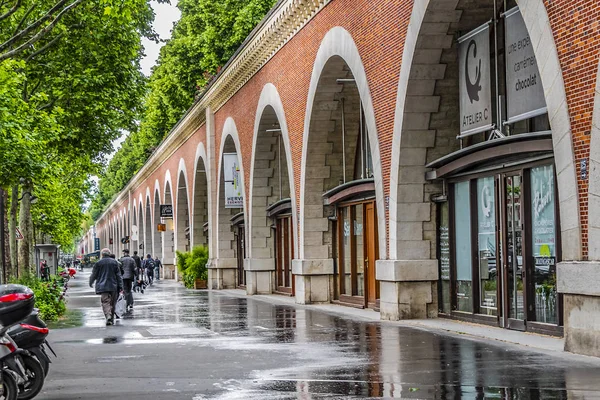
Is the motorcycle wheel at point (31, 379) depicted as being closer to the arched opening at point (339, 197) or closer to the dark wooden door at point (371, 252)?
the arched opening at point (339, 197)

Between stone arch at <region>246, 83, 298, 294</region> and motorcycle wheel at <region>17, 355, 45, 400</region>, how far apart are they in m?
22.1

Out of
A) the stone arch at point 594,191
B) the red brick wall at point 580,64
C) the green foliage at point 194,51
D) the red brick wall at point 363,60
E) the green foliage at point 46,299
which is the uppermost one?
the green foliage at point 194,51

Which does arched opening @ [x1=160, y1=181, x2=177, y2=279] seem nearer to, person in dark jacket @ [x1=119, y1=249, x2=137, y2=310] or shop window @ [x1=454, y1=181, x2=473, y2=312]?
person in dark jacket @ [x1=119, y1=249, x2=137, y2=310]

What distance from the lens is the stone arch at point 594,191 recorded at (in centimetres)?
1270

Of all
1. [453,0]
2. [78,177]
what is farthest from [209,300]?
[78,177]

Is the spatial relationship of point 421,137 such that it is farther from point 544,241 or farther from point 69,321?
point 69,321

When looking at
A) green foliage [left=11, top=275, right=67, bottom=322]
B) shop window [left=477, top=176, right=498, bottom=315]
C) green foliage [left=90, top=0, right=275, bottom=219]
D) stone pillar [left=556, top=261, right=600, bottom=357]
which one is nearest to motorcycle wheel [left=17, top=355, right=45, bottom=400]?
stone pillar [left=556, top=261, right=600, bottom=357]

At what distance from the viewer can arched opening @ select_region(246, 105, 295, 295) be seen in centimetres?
3300

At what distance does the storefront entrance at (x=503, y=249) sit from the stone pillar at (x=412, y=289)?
274mm

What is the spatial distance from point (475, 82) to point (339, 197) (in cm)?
765

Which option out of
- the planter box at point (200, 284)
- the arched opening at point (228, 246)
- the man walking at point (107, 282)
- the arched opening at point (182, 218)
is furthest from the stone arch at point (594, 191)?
the arched opening at point (182, 218)

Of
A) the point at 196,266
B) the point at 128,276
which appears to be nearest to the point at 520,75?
the point at 128,276

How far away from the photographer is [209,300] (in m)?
32.4

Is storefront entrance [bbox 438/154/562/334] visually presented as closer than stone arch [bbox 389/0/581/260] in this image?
Yes
